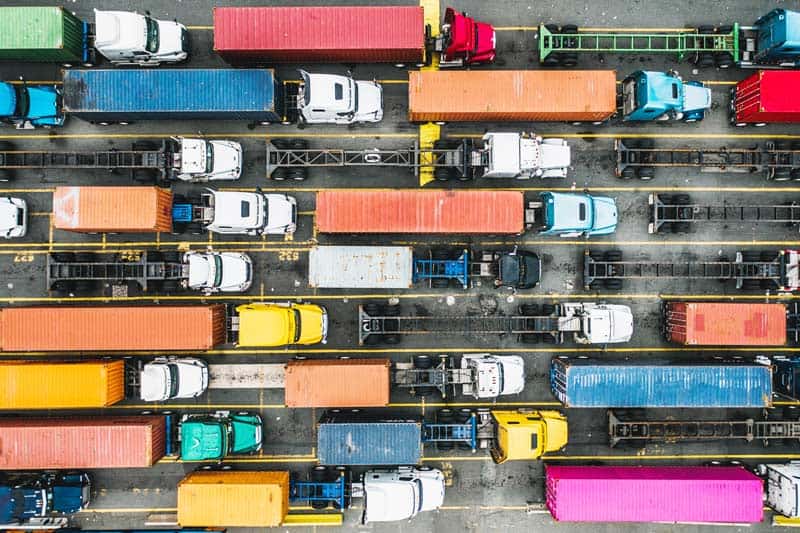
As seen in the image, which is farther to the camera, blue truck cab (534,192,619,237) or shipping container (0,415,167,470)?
blue truck cab (534,192,619,237)

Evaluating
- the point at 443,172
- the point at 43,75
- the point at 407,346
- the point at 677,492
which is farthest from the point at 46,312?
the point at 677,492

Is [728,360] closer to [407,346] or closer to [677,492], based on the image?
[677,492]

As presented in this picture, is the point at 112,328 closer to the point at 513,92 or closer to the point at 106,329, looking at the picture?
the point at 106,329

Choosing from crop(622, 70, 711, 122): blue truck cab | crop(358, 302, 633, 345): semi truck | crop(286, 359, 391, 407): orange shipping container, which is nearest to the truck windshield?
crop(358, 302, 633, 345): semi truck

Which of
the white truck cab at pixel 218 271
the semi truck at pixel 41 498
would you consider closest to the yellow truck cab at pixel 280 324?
the white truck cab at pixel 218 271

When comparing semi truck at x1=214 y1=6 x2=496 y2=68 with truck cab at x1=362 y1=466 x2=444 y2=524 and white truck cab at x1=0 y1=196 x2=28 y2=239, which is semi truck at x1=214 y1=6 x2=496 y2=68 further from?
truck cab at x1=362 y1=466 x2=444 y2=524

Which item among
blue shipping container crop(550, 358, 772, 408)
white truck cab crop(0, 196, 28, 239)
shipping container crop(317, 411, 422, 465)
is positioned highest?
white truck cab crop(0, 196, 28, 239)

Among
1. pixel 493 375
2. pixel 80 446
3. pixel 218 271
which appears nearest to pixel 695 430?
pixel 493 375
